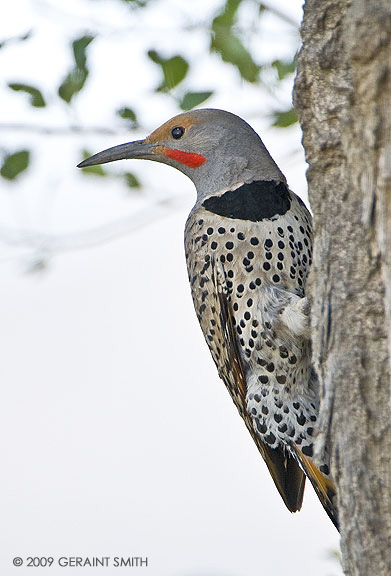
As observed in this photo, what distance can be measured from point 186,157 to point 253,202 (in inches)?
20.2

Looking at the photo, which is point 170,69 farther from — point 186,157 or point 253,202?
point 253,202

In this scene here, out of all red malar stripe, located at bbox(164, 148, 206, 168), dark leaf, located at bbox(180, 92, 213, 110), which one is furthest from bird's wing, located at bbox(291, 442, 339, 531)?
dark leaf, located at bbox(180, 92, 213, 110)

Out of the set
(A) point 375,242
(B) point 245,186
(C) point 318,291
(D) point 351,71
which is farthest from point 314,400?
(D) point 351,71

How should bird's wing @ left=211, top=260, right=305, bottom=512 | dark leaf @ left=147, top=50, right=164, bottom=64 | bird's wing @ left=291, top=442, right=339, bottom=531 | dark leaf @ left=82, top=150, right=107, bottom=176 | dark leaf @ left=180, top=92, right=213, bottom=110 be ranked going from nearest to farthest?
bird's wing @ left=291, top=442, right=339, bottom=531 → bird's wing @ left=211, top=260, right=305, bottom=512 → dark leaf @ left=180, top=92, right=213, bottom=110 → dark leaf @ left=147, top=50, right=164, bottom=64 → dark leaf @ left=82, top=150, right=107, bottom=176

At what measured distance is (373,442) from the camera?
1.85m

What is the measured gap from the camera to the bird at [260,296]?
280cm

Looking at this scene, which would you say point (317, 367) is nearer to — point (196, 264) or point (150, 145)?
point (196, 264)

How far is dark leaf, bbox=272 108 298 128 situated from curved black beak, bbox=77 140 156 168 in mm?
494

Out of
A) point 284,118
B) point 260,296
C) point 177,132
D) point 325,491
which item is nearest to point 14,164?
point 177,132

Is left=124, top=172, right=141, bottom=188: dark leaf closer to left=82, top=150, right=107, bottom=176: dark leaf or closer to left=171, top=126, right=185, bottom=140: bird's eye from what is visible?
left=82, top=150, right=107, bottom=176: dark leaf

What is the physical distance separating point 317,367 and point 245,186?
1137mm

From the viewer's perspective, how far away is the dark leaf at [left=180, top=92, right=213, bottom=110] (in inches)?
120

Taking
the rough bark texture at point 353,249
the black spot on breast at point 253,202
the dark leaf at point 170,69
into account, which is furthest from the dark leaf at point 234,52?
the rough bark texture at point 353,249

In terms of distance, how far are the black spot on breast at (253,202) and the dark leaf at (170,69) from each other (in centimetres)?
46
